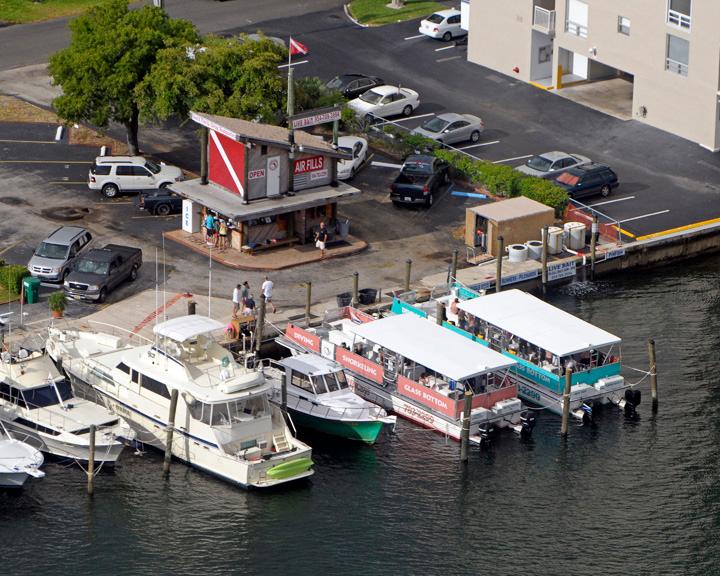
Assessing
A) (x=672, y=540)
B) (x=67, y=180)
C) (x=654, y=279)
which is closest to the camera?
(x=672, y=540)

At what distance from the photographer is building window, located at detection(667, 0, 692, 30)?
95.6 metres

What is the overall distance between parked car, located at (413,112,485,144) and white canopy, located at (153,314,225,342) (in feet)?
105

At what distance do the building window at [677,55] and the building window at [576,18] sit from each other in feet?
22.5

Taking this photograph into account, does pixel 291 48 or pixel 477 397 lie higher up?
pixel 291 48

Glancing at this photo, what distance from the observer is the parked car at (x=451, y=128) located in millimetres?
96562

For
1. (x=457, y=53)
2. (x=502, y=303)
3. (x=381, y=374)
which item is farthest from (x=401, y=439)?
(x=457, y=53)

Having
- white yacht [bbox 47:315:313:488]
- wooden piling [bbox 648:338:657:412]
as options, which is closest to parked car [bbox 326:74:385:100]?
wooden piling [bbox 648:338:657:412]

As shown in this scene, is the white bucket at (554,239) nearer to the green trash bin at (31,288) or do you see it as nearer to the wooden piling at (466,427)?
the wooden piling at (466,427)

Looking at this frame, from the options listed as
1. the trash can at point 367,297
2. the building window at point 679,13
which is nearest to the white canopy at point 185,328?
the trash can at point 367,297

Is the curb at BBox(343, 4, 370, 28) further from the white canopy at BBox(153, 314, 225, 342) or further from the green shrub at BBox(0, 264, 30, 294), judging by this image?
the white canopy at BBox(153, 314, 225, 342)

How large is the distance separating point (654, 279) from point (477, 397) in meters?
19.8

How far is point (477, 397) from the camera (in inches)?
2697

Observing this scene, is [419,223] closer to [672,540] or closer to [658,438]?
[658,438]

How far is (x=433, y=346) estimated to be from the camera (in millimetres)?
70312
